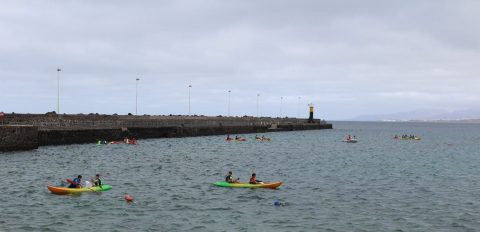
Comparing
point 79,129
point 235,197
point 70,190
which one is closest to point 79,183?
point 70,190

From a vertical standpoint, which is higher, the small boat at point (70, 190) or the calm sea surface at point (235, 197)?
the small boat at point (70, 190)

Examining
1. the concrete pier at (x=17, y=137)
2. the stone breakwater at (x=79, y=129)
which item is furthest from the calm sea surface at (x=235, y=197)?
the stone breakwater at (x=79, y=129)

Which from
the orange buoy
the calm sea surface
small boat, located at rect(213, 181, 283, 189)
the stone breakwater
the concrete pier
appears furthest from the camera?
the stone breakwater

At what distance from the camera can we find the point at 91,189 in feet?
114

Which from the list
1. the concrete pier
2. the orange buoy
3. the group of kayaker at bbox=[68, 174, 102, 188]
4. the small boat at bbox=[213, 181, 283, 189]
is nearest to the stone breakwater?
the concrete pier

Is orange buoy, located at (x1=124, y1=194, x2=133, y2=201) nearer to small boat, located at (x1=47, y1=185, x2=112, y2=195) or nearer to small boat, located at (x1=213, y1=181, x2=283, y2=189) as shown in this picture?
small boat, located at (x1=47, y1=185, x2=112, y2=195)

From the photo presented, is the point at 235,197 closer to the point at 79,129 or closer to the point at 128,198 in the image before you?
the point at 128,198

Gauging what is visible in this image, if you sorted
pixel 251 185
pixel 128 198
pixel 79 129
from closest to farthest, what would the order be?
1. pixel 128 198
2. pixel 251 185
3. pixel 79 129

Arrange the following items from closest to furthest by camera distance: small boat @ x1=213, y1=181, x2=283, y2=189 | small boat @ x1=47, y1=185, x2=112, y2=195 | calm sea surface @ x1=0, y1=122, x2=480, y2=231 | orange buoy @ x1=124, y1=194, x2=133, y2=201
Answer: calm sea surface @ x1=0, y1=122, x2=480, y2=231 → orange buoy @ x1=124, y1=194, x2=133, y2=201 → small boat @ x1=47, y1=185, x2=112, y2=195 → small boat @ x1=213, y1=181, x2=283, y2=189

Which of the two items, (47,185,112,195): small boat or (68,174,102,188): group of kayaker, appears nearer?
(47,185,112,195): small boat

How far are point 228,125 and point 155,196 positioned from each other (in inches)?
3809

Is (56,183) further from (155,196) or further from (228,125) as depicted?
(228,125)

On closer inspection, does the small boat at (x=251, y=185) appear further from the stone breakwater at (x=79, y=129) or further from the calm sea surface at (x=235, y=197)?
the stone breakwater at (x=79, y=129)

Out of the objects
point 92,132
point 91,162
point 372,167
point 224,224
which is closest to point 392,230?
point 224,224
